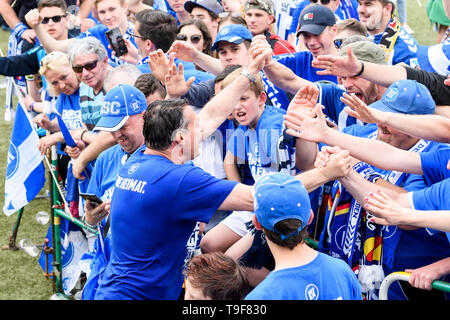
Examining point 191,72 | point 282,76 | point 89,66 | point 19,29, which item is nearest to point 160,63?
point 191,72

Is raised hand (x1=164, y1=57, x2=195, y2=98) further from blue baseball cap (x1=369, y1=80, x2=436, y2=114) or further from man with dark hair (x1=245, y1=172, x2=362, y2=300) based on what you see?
man with dark hair (x1=245, y1=172, x2=362, y2=300)

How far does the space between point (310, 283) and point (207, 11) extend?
5805mm

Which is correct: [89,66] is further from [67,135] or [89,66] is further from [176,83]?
[176,83]

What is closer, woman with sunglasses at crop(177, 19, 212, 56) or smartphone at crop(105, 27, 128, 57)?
woman with sunglasses at crop(177, 19, 212, 56)

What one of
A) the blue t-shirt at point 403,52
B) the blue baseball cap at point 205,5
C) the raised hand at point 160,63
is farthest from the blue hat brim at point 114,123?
the blue baseball cap at point 205,5

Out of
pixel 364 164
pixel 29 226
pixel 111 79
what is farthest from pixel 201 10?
pixel 364 164

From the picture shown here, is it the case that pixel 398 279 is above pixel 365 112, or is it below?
below

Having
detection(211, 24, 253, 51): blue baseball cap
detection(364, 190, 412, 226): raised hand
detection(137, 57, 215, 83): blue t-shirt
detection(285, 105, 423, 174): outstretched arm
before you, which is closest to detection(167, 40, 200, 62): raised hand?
detection(137, 57, 215, 83): blue t-shirt

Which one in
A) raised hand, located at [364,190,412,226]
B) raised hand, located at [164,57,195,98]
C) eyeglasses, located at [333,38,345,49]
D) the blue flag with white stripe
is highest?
raised hand, located at [364,190,412,226]

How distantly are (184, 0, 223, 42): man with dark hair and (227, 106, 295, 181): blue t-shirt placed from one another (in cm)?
335

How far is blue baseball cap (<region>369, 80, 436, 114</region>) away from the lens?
387 centimetres

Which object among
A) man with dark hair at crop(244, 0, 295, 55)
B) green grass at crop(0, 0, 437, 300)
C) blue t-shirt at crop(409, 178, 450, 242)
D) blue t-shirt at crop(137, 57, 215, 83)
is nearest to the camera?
blue t-shirt at crop(409, 178, 450, 242)

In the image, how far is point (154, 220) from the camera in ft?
11.5

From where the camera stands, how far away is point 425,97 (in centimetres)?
391
